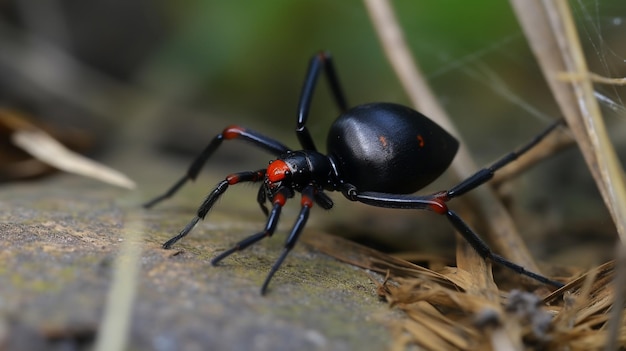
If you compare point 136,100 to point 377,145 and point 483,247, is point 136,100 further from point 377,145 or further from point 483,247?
point 483,247

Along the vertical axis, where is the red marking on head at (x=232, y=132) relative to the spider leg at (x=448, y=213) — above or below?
above

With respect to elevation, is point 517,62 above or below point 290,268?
above

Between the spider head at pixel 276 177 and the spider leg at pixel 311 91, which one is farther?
the spider leg at pixel 311 91

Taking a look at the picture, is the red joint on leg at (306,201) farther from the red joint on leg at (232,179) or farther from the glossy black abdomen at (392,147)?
the glossy black abdomen at (392,147)

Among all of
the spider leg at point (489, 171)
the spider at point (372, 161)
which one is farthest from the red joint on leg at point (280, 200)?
the spider leg at point (489, 171)

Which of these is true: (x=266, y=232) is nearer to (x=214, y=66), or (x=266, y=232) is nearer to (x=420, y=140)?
(x=420, y=140)

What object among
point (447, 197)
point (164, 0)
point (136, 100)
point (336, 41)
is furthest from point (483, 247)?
point (164, 0)

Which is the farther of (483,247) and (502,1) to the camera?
→ (502,1)

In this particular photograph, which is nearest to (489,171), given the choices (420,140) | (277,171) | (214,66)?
(420,140)
